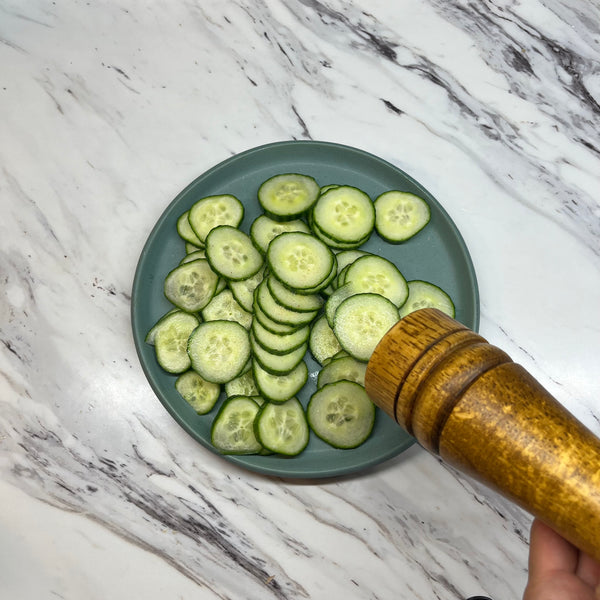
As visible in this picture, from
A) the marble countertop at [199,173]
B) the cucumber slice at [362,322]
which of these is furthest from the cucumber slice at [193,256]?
the cucumber slice at [362,322]

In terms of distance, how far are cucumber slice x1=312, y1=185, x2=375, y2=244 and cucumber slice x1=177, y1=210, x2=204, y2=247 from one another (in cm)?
33

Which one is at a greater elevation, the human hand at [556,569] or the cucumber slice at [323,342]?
the cucumber slice at [323,342]

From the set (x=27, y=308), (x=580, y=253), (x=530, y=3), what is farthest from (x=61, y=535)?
(x=530, y=3)

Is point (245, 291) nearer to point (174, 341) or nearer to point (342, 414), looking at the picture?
point (174, 341)

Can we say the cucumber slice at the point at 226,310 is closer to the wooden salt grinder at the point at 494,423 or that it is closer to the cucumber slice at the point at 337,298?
the cucumber slice at the point at 337,298

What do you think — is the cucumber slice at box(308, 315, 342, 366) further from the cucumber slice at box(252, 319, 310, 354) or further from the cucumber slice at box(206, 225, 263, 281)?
the cucumber slice at box(206, 225, 263, 281)

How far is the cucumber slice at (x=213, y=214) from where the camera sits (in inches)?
71.1

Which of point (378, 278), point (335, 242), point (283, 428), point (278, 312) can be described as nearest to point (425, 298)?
point (378, 278)

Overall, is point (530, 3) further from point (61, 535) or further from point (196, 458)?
point (61, 535)

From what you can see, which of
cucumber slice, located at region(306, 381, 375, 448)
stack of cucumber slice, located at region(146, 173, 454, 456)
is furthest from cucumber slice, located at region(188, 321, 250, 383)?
cucumber slice, located at region(306, 381, 375, 448)

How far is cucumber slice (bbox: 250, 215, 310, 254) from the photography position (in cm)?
179

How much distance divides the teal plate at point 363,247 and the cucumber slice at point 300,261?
200mm

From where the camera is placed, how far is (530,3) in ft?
6.82

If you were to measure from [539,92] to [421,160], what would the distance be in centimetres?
43
